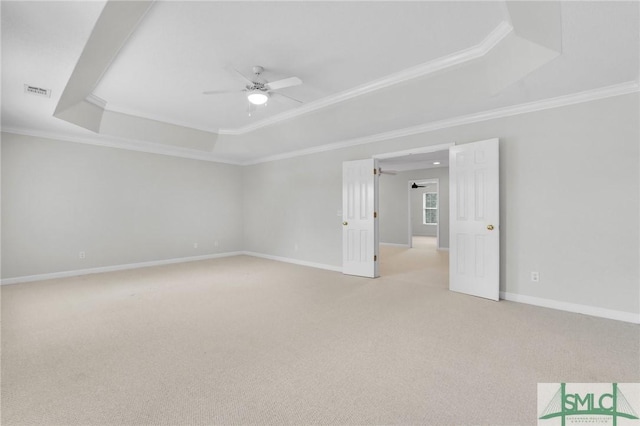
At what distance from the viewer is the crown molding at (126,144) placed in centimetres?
492

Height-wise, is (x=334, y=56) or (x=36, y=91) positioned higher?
(x=334, y=56)

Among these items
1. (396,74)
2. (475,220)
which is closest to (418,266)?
(475,220)

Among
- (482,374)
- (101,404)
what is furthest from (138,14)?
(482,374)

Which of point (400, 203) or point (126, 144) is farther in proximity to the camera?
point (400, 203)

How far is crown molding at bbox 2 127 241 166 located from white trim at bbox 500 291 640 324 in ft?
21.3

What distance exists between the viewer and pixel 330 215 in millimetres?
5938

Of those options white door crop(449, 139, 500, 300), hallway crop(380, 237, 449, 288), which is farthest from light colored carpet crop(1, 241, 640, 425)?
hallway crop(380, 237, 449, 288)

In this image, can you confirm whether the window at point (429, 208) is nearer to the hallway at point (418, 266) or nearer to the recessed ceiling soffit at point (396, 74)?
the hallway at point (418, 266)

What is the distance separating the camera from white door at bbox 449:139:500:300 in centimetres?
385

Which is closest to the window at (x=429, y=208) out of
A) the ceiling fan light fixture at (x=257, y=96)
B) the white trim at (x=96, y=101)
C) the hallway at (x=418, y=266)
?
the hallway at (x=418, y=266)

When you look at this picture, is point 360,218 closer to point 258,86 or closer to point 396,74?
point 396,74

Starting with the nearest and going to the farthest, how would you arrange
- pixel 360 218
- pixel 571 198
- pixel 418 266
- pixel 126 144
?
1. pixel 571 198
2. pixel 360 218
3. pixel 126 144
4. pixel 418 266

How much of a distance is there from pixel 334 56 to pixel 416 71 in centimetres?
103

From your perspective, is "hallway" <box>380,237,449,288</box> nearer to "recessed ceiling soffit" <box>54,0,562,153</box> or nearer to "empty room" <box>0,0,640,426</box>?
"empty room" <box>0,0,640,426</box>
